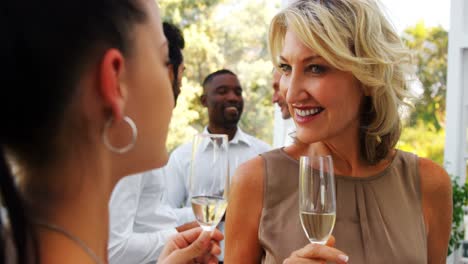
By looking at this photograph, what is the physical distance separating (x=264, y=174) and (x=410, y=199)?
1.82 ft

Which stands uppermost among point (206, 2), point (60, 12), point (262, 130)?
point (206, 2)

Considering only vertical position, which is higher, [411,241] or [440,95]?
[440,95]

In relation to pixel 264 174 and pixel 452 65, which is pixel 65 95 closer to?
pixel 264 174

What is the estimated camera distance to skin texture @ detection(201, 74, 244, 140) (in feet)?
15.0

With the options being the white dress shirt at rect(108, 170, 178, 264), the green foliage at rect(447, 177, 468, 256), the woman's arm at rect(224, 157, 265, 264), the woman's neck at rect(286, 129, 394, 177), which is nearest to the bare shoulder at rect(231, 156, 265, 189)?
Result: the woman's arm at rect(224, 157, 265, 264)

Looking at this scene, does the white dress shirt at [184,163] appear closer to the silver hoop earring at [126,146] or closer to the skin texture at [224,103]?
the skin texture at [224,103]

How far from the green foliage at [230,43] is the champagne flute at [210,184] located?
18.0ft

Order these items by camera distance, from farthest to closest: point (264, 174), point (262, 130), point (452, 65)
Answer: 1. point (262, 130)
2. point (452, 65)
3. point (264, 174)

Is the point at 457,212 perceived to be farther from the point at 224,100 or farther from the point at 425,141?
the point at 224,100

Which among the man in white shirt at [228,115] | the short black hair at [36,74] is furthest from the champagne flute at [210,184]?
the man in white shirt at [228,115]

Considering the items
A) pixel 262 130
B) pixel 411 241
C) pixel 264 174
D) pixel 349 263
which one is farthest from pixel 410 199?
pixel 262 130

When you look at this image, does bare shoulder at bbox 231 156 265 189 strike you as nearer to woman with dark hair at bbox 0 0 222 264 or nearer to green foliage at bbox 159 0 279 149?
woman with dark hair at bbox 0 0 222 264

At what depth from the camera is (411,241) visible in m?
Answer: 2.01

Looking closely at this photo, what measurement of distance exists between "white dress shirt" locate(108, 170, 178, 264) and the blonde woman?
635 millimetres
